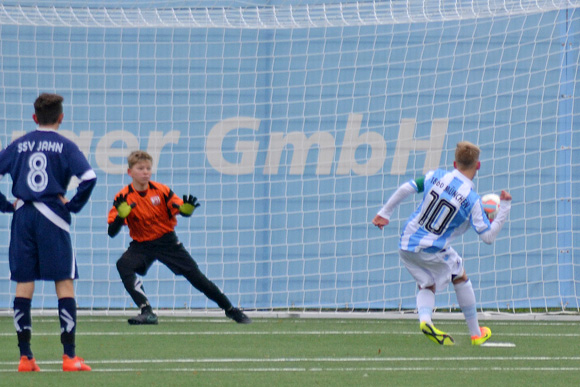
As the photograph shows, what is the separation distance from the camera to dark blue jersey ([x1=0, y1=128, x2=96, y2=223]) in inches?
224

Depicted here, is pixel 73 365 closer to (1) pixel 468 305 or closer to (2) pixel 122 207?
(2) pixel 122 207

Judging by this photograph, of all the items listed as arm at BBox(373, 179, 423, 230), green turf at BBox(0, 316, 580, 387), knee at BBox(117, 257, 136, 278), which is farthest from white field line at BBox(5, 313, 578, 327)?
arm at BBox(373, 179, 423, 230)

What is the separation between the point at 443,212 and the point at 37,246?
9.34ft

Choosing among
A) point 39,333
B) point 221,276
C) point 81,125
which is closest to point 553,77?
point 221,276

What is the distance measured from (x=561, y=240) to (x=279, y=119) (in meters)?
3.03

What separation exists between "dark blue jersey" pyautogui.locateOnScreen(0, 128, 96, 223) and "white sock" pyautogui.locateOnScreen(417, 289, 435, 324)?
2.55m

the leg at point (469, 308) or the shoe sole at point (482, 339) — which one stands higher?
the leg at point (469, 308)

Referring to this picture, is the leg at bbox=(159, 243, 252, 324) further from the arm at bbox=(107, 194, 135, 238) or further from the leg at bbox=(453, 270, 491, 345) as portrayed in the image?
the leg at bbox=(453, 270, 491, 345)

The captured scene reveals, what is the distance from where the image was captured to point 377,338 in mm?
7781

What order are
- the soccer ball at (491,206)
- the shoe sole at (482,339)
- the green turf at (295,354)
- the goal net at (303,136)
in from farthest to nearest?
the goal net at (303,136) → the soccer ball at (491,206) → the shoe sole at (482,339) → the green turf at (295,354)

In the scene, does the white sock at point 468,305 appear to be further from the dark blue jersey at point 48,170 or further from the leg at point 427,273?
the dark blue jersey at point 48,170

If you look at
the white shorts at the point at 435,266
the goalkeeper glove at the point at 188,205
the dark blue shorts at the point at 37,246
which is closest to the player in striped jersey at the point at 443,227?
the white shorts at the point at 435,266

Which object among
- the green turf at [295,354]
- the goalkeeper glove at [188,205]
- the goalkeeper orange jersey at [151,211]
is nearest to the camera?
the green turf at [295,354]

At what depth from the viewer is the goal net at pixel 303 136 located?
1033 cm
